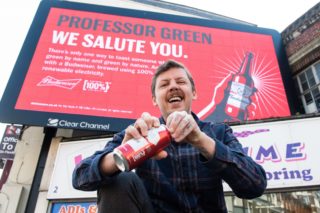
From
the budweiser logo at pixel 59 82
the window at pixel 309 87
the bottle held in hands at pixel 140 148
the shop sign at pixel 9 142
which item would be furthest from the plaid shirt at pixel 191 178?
the window at pixel 309 87

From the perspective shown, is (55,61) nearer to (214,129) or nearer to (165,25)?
(165,25)

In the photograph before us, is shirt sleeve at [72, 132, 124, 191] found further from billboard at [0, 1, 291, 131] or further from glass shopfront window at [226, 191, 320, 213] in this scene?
billboard at [0, 1, 291, 131]

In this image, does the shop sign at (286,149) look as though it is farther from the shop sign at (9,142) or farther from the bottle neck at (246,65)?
the shop sign at (9,142)

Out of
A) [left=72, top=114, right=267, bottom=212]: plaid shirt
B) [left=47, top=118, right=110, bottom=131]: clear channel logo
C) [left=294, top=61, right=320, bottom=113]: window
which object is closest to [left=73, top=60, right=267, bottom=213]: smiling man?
[left=72, top=114, right=267, bottom=212]: plaid shirt

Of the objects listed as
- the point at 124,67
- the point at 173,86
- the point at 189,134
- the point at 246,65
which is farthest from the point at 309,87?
the point at 189,134

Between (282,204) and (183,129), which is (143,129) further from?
(282,204)

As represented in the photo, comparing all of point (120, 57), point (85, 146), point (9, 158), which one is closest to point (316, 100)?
point (120, 57)

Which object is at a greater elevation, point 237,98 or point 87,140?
point 237,98

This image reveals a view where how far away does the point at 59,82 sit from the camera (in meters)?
7.70

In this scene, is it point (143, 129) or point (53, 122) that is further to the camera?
point (53, 122)

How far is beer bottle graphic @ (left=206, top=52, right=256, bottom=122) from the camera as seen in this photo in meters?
7.59

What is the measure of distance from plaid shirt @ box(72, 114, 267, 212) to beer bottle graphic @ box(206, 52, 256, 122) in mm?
5934

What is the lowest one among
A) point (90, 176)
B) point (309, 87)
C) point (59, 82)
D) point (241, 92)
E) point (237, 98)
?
point (90, 176)

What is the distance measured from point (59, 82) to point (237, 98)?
4.85 metres
